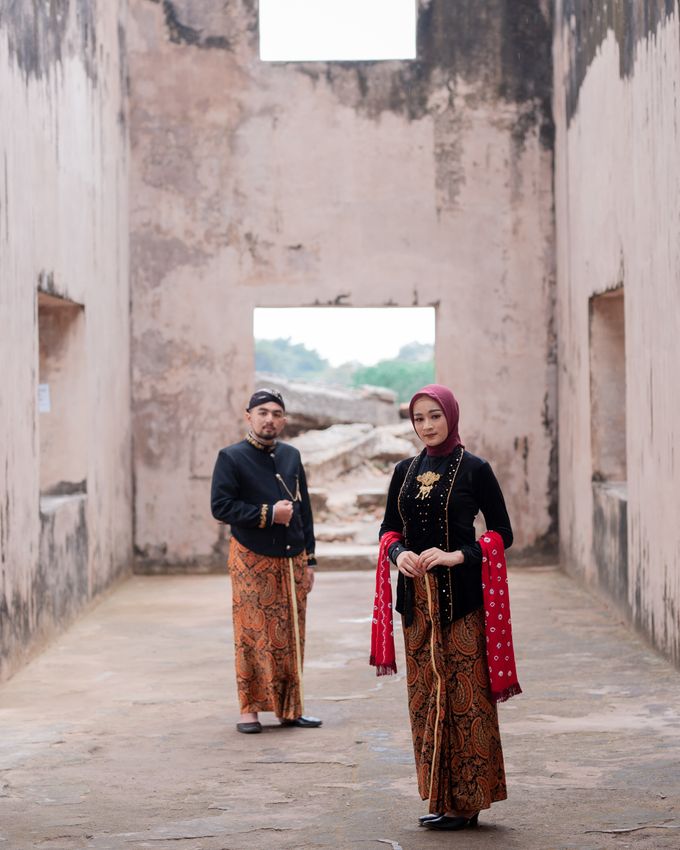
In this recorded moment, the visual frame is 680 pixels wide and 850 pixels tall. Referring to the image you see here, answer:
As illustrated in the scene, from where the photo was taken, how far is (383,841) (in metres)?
4.38

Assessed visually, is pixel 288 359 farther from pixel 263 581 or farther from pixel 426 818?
pixel 426 818

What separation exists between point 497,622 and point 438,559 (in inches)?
11.6

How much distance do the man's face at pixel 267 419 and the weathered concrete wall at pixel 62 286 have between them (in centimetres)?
193

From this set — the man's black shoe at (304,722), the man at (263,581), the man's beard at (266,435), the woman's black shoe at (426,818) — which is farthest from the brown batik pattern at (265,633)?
the woman's black shoe at (426,818)

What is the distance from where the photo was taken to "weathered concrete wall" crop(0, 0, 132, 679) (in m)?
7.55

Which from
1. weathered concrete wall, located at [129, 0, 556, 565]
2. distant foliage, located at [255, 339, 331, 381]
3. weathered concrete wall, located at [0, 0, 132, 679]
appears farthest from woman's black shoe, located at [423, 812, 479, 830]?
distant foliage, located at [255, 339, 331, 381]

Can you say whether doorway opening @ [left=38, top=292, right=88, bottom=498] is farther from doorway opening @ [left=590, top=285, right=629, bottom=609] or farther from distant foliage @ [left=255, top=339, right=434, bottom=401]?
distant foliage @ [left=255, top=339, right=434, bottom=401]

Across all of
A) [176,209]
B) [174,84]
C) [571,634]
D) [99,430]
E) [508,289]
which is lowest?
[571,634]

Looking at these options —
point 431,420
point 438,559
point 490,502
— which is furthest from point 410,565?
point 431,420

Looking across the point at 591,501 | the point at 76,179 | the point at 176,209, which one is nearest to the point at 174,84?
the point at 176,209

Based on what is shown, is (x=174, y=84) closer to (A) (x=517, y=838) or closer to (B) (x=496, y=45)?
(B) (x=496, y=45)

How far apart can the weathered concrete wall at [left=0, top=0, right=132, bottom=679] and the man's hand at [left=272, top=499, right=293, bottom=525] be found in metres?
2.06

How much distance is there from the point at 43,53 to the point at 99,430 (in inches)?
119

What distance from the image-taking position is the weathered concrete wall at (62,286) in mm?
7555
